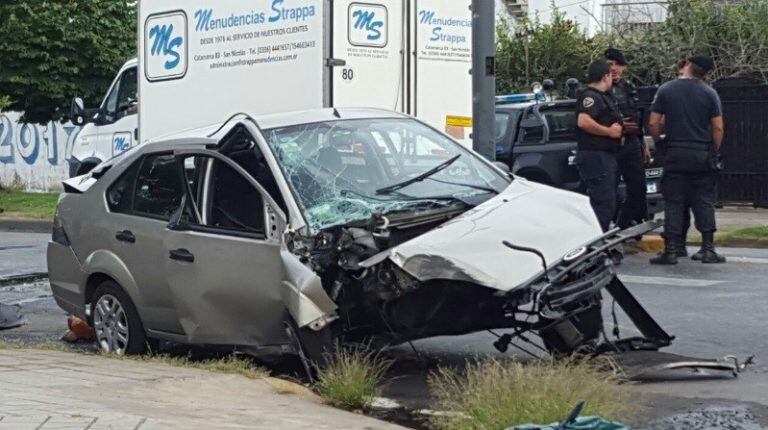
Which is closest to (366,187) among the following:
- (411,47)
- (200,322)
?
(200,322)

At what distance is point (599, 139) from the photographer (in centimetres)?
1273

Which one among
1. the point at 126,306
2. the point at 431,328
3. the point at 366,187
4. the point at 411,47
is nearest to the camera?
the point at 431,328

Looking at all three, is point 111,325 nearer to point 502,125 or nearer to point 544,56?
point 502,125

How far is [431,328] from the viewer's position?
788 cm

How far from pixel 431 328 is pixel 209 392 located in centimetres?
135

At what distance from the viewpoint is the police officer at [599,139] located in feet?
41.6

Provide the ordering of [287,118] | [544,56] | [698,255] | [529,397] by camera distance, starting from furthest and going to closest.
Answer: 1. [544,56]
2. [698,255]
3. [287,118]
4. [529,397]

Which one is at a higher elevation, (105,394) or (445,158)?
(445,158)

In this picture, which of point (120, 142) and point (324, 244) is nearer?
point (324, 244)

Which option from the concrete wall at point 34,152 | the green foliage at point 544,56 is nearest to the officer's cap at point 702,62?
the green foliage at point 544,56

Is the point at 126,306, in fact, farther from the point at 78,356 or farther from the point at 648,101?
the point at 648,101

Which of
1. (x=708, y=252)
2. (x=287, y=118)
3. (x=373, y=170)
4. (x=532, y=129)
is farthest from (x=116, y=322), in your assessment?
(x=532, y=129)

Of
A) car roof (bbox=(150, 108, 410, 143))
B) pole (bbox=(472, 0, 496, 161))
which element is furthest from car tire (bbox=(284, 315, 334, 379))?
pole (bbox=(472, 0, 496, 161))

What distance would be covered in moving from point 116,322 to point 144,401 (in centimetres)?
227
